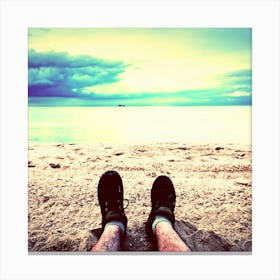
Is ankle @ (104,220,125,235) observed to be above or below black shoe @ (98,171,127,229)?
below

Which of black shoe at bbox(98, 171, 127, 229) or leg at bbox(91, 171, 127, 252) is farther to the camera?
black shoe at bbox(98, 171, 127, 229)

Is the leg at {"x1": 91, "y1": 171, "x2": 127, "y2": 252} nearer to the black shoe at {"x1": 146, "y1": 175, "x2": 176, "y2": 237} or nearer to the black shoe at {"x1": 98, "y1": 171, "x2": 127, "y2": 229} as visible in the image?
the black shoe at {"x1": 98, "y1": 171, "x2": 127, "y2": 229}

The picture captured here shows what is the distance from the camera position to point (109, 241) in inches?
56.6

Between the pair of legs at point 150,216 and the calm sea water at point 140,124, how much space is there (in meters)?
0.21

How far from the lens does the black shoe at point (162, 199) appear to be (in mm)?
1539

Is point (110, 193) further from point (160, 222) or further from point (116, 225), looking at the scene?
point (160, 222)

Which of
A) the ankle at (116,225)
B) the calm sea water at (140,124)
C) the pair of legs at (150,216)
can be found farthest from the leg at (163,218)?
the calm sea water at (140,124)

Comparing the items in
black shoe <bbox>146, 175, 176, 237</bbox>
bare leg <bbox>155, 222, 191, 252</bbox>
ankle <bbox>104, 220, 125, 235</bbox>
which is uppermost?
black shoe <bbox>146, 175, 176, 237</bbox>

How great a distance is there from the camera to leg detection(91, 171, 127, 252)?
1444 mm

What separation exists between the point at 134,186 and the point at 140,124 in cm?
33

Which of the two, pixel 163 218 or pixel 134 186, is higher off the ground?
pixel 134 186

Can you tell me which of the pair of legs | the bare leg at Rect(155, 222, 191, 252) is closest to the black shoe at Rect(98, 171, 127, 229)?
the pair of legs
